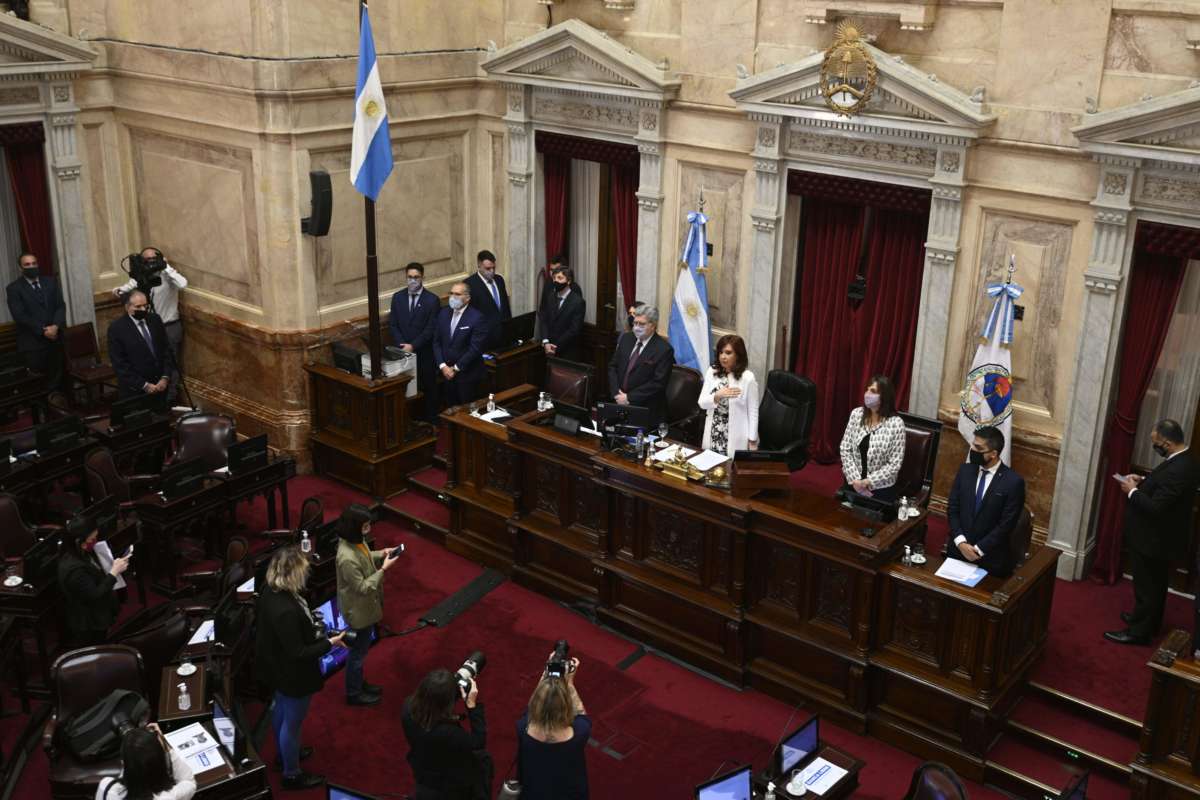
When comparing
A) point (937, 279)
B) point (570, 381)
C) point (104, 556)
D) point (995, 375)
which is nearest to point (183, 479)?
point (104, 556)

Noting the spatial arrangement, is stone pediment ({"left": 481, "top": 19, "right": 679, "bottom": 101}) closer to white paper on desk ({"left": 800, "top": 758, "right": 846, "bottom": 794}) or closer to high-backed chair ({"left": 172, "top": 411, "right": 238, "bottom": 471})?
high-backed chair ({"left": 172, "top": 411, "right": 238, "bottom": 471})

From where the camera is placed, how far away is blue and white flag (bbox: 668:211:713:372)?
400 inches

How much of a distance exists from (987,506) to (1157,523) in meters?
1.11

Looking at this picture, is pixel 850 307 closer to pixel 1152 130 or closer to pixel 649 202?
pixel 649 202

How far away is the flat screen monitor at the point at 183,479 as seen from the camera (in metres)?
8.73

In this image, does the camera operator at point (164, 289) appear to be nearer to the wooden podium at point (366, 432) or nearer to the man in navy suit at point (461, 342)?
A: the wooden podium at point (366, 432)

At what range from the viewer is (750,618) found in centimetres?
780

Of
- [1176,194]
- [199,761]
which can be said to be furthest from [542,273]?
[199,761]

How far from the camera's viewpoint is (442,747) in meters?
A: 5.39

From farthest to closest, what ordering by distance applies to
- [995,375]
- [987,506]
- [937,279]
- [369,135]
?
[369,135] < [937,279] < [995,375] < [987,506]

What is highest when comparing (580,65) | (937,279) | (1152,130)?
(580,65)

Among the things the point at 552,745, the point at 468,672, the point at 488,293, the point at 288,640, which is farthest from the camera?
the point at 488,293

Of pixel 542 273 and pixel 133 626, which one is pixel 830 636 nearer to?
pixel 133 626

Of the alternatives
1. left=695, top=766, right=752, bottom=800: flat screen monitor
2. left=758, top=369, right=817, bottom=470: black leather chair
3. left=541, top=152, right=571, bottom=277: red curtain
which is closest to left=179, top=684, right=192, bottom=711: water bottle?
left=695, top=766, right=752, bottom=800: flat screen monitor
